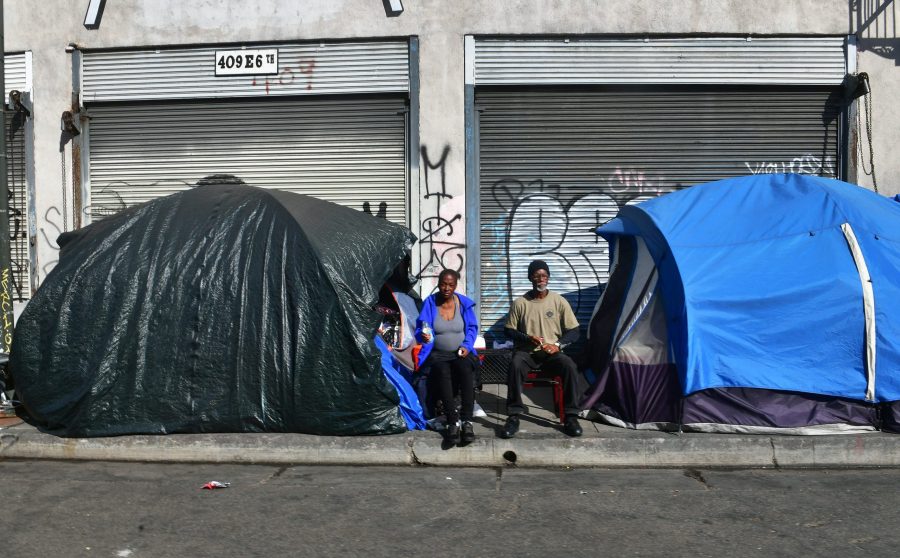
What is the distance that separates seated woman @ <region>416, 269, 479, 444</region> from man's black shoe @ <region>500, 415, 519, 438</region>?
29cm

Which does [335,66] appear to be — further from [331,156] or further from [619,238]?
[619,238]

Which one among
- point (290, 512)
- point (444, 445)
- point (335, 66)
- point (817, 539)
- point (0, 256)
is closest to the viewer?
point (817, 539)

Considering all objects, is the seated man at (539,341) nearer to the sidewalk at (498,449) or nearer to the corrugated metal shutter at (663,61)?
the sidewalk at (498,449)

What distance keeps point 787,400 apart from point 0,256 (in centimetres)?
695

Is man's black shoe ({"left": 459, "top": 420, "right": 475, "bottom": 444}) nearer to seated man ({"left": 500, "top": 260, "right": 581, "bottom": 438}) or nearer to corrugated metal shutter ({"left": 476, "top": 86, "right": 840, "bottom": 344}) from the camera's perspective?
seated man ({"left": 500, "top": 260, "right": 581, "bottom": 438})

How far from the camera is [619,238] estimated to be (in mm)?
8016

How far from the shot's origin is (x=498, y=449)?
21.6 ft

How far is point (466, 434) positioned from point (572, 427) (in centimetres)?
85

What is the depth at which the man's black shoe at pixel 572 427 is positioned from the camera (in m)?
6.65

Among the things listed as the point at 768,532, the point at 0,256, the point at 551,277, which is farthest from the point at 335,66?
the point at 768,532

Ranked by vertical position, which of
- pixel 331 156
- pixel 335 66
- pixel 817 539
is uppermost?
pixel 335 66

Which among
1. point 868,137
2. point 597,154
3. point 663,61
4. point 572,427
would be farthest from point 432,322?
point 868,137

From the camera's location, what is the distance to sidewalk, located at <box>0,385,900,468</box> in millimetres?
6434

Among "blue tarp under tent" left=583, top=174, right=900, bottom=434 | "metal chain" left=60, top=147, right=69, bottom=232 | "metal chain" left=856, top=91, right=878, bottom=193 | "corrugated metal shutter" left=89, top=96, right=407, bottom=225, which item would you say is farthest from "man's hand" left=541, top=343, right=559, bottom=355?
"metal chain" left=60, top=147, right=69, bottom=232
